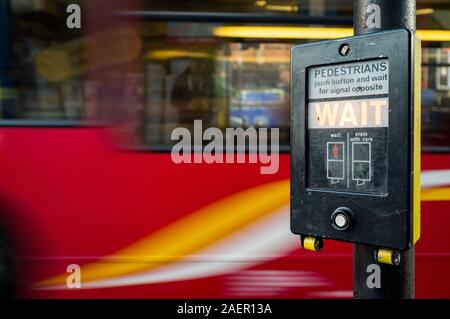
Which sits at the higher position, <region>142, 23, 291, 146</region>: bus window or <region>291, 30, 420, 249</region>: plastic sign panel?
<region>142, 23, 291, 146</region>: bus window

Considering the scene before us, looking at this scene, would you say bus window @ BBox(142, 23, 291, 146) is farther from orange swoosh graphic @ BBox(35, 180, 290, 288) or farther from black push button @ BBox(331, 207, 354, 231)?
black push button @ BBox(331, 207, 354, 231)

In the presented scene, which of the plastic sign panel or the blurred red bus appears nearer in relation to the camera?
the plastic sign panel

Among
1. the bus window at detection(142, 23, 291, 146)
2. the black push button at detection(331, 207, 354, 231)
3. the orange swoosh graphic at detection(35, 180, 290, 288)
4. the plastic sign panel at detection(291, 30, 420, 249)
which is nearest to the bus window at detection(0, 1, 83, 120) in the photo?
the bus window at detection(142, 23, 291, 146)

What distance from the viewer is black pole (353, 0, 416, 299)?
1908 millimetres

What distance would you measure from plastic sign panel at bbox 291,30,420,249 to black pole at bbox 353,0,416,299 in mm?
81

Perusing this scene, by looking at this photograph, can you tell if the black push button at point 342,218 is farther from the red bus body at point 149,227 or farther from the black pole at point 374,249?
the red bus body at point 149,227

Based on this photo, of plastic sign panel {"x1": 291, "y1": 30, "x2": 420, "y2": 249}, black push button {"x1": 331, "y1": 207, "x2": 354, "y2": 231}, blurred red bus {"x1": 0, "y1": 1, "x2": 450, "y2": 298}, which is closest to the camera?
plastic sign panel {"x1": 291, "y1": 30, "x2": 420, "y2": 249}

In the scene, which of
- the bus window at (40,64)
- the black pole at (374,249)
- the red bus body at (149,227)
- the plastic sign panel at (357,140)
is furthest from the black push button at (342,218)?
the bus window at (40,64)

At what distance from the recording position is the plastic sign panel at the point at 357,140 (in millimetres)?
1832

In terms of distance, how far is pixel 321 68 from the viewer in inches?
81.7

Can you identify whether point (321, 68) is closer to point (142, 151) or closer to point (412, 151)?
point (412, 151)

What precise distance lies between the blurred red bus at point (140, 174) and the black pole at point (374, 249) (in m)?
2.26

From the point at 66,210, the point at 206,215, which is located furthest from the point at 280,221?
the point at 66,210

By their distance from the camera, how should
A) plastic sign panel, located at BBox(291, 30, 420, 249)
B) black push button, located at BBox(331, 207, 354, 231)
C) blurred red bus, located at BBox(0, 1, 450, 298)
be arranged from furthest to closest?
blurred red bus, located at BBox(0, 1, 450, 298), black push button, located at BBox(331, 207, 354, 231), plastic sign panel, located at BBox(291, 30, 420, 249)
